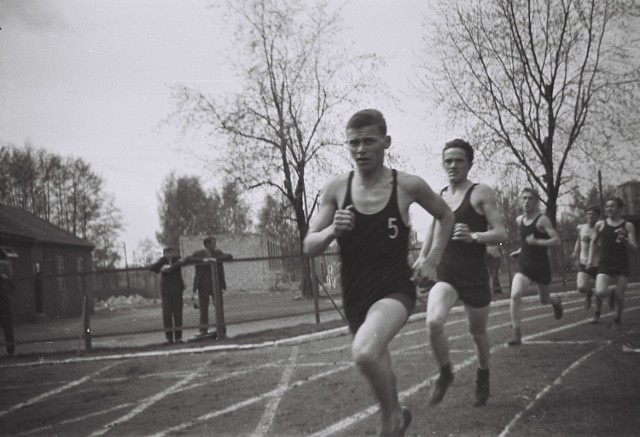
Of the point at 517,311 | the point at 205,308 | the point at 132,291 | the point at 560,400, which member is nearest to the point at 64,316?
the point at 205,308

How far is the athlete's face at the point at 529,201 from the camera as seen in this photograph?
8289 mm

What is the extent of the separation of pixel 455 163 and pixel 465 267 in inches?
34.8

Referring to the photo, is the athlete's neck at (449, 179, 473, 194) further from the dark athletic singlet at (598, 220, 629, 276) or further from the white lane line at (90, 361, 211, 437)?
the dark athletic singlet at (598, 220, 629, 276)

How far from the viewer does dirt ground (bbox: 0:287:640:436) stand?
15.1 ft

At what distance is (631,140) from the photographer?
1082 cm

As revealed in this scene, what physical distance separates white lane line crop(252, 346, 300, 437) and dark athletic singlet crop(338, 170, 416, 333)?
166 cm

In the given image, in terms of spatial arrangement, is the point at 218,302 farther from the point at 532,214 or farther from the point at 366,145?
the point at 366,145

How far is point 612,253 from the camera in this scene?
9195 mm

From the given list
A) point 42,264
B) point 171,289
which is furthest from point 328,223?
point 42,264

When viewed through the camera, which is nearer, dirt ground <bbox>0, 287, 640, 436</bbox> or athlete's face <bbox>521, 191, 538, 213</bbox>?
dirt ground <bbox>0, 287, 640, 436</bbox>

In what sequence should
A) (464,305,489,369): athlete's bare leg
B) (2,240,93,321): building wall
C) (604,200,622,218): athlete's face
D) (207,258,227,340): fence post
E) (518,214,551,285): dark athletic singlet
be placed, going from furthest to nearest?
(2,240,93,321): building wall → (207,258,227,340): fence post → (604,200,622,218): athlete's face → (518,214,551,285): dark athletic singlet → (464,305,489,369): athlete's bare leg

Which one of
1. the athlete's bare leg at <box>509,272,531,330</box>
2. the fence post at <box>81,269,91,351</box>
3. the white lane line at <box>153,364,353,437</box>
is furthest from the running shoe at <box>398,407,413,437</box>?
the fence post at <box>81,269,91,351</box>

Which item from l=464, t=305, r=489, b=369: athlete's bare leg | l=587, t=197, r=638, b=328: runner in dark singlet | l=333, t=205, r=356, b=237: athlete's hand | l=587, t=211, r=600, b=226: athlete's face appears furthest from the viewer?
l=587, t=211, r=600, b=226: athlete's face

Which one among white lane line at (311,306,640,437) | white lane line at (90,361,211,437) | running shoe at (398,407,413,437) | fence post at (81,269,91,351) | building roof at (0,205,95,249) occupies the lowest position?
white lane line at (90,361,211,437)
